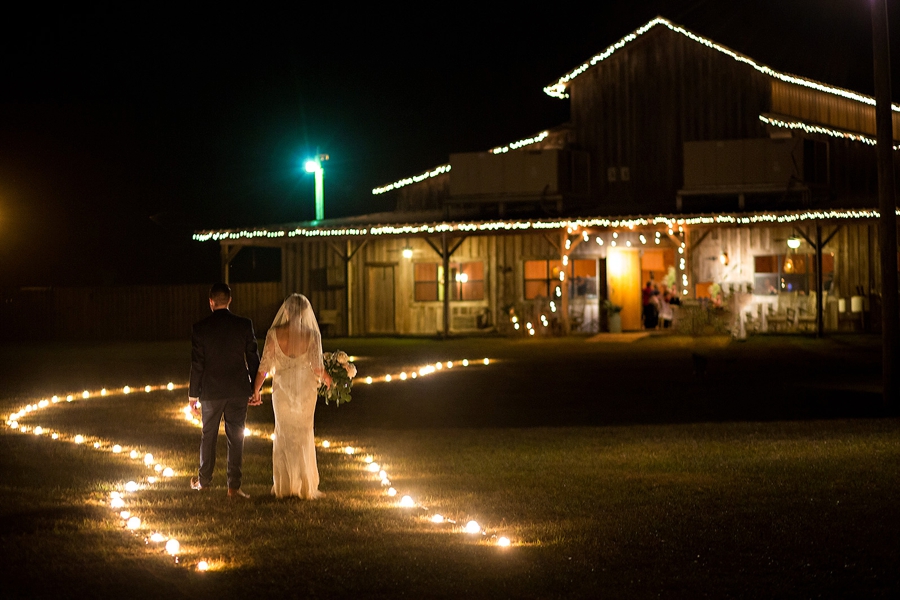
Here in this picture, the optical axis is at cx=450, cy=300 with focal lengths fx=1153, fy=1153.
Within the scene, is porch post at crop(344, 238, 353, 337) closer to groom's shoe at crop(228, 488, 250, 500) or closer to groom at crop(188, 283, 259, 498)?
groom at crop(188, 283, 259, 498)

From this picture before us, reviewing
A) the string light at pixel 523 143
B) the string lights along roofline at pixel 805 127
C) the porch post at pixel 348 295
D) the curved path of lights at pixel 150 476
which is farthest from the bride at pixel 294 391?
the string light at pixel 523 143

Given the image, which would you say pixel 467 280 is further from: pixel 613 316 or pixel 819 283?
pixel 819 283

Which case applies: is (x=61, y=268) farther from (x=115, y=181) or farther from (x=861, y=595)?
(x=861, y=595)

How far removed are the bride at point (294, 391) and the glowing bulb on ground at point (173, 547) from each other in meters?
1.71

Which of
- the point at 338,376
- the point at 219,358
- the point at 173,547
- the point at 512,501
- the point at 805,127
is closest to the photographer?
the point at 173,547

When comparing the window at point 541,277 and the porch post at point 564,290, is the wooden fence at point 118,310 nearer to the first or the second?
the window at point 541,277

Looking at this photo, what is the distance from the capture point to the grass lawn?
636 cm

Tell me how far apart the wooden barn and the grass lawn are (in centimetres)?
1338

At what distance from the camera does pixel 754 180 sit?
1181 inches

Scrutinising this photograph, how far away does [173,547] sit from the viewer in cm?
699

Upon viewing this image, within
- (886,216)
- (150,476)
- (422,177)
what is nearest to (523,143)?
(422,177)

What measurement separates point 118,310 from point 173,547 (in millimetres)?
32412

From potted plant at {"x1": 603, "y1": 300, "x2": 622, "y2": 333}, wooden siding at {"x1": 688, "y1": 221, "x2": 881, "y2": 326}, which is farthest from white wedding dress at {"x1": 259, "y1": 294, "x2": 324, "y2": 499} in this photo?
potted plant at {"x1": 603, "y1": 300, "x2": 622, "y2": 333}

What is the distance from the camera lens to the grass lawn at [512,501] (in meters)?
6.36
